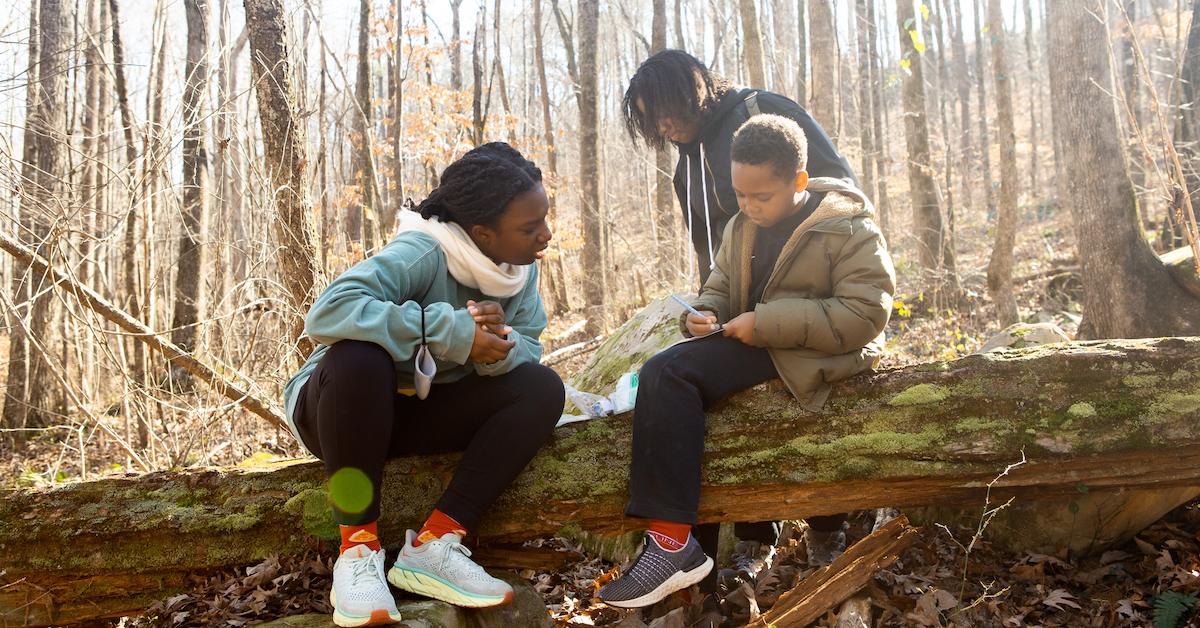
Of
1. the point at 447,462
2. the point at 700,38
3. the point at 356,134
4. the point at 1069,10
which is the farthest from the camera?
the point at 700,38

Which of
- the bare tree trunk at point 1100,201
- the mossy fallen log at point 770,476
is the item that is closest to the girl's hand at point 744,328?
the mossy fallen log at point 770,476

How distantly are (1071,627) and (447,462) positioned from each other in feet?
8.01

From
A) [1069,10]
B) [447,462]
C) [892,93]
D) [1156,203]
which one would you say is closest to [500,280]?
[447,462]

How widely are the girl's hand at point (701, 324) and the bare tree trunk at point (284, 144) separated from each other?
275 cm

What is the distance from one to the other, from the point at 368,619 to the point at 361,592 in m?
0.10

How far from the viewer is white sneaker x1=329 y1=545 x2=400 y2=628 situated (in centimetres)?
232

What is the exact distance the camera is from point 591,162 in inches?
395

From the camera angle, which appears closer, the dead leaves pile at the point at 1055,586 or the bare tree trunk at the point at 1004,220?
the dead leaves pile at the point at 1055,586

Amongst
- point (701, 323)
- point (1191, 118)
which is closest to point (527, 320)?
point (701, 323)

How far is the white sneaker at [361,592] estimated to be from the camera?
2324 millimetres

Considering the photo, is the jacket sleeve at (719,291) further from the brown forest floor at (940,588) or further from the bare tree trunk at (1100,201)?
the bare tree trunk at (1100,201)

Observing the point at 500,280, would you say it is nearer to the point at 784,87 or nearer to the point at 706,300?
the point at 706,300

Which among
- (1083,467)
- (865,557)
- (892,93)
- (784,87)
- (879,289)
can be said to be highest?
(892,93)

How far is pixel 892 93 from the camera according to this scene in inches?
1337
